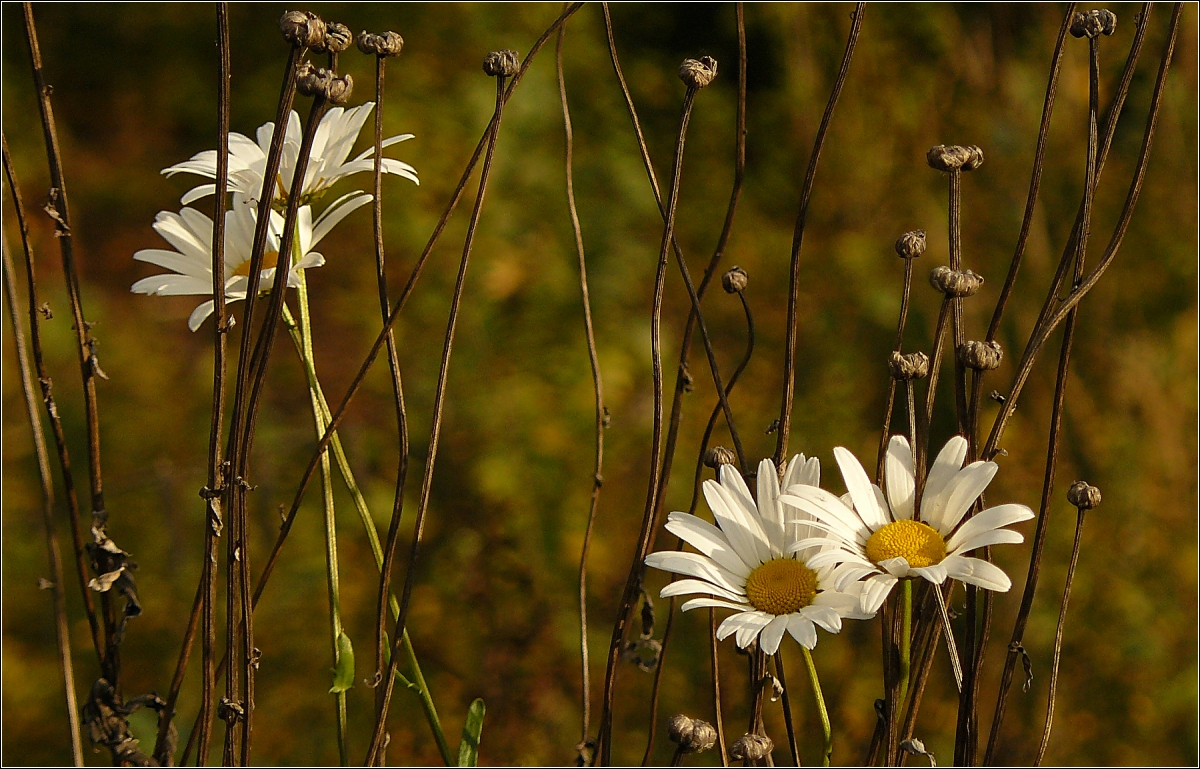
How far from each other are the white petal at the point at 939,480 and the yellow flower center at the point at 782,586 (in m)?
0.04

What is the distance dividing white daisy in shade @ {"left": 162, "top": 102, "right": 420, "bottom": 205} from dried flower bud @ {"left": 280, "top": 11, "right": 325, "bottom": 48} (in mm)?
78

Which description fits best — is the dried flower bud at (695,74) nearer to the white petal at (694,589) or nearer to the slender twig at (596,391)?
the slender twig at (596,391)

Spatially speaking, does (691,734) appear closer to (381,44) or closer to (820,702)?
(820,702)

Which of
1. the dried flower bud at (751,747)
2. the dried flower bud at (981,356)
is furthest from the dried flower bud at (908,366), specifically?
the dried flower bud at (751,747)

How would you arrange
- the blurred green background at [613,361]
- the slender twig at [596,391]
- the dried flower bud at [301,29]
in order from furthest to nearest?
the blurred green background at [613,361] < the slender twig at [596,391] < the dried flower bud at [301,29]

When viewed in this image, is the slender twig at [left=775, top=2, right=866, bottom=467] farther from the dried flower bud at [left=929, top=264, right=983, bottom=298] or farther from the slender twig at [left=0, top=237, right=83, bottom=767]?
the slender twig at [left=0, top=237, right=83, bottom=767]

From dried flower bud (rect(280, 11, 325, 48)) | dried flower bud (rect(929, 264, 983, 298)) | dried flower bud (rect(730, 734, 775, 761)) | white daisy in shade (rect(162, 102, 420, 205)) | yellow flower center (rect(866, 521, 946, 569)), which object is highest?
dried flower bud (rect(280, 11, 325, 48))

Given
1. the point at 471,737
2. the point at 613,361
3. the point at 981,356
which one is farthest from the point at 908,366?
the point at 613,361

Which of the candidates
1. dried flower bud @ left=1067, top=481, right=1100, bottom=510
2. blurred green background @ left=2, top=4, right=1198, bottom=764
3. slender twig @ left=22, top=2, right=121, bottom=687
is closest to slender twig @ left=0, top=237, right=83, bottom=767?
slender twig @ left=22, top=2, right=121, bottom=687

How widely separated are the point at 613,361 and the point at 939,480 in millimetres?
721

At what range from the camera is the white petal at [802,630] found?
27 centimetres

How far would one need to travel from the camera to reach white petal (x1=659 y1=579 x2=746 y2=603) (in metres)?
0.28

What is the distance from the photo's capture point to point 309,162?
349mm

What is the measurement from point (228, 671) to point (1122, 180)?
1.08m
